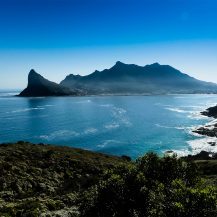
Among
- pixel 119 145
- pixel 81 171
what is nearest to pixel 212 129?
pixel 119 145

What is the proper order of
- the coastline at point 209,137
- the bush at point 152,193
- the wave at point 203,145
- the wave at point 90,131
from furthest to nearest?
the wave at point 90,131 → the coastline at point 209,137 → the wave at point 203,145 → the bush at point 152,193

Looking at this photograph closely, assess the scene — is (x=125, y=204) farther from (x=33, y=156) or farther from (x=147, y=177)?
(x=33, y=156)

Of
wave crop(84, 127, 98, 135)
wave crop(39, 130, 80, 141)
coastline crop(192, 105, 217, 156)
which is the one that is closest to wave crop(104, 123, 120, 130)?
wave crop(84, 127, 98, 135)

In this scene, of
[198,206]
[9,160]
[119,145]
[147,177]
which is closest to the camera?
[198,206]

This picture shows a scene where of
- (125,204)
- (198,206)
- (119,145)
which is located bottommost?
(119,145)

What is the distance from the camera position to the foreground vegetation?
2783 centimetres

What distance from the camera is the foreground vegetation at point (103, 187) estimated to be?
91.3ft

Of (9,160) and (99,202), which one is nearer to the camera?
(99,202)

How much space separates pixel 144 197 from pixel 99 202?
15.6 ft

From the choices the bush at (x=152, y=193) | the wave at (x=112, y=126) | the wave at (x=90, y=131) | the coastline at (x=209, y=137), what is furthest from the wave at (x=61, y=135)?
the bush at (x=152, y=193)

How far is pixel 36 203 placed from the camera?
47.6m

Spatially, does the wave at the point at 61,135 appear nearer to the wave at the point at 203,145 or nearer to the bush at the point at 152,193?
the wave at the point at 203,145

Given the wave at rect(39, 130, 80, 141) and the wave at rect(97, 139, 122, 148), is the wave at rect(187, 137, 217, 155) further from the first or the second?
the wave at rect(39, 130, 80, 141)

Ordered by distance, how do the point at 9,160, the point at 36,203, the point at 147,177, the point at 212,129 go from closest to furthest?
the point at 147,177 < the point at 36,203 < the point at 9,160 < the point at 212,129
